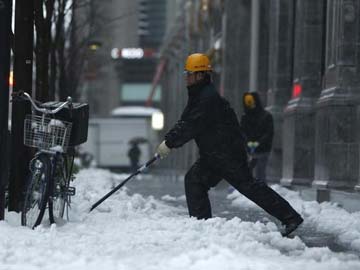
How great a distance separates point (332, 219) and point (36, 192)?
12.9 ft

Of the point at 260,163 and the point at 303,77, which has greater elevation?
the point at 303,77

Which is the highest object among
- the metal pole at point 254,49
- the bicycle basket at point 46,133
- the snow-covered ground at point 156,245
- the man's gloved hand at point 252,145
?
the metal pole at point 254,49

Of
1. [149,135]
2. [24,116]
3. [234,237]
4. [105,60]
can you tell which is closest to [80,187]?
[24,116]

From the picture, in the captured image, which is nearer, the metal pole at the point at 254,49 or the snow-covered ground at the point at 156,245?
the snow-covered ground at the point at 156,245

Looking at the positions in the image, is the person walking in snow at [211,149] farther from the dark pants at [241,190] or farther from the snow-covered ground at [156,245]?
the snow-covered ground at [156,245]

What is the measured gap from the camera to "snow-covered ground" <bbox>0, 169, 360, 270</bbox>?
6.54m

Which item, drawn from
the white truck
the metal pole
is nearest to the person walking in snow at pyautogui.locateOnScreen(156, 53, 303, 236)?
the metal pole

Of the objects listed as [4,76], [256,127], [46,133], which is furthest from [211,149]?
[256,127]

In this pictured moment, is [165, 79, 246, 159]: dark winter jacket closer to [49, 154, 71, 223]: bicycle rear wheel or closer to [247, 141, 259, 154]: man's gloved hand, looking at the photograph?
[49, 154, 71, 223]: bicycle rear wheel

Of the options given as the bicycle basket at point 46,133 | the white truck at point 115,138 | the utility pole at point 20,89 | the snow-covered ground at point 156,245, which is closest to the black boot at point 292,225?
the snow-covered ground at point 156,245

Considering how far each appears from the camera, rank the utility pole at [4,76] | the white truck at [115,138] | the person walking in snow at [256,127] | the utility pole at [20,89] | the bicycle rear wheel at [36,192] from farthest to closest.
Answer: the white truck at [115,138]
the person walking in snow at [256,127]
the utility pole at [20,89]
the utility pole at [4,76]
the bicycle rear wheel at [36,192]

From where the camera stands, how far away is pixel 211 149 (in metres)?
9.34

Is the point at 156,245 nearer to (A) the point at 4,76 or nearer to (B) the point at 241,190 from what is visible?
(B) the point at 241,190

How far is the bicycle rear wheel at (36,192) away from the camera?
28.1 feet
